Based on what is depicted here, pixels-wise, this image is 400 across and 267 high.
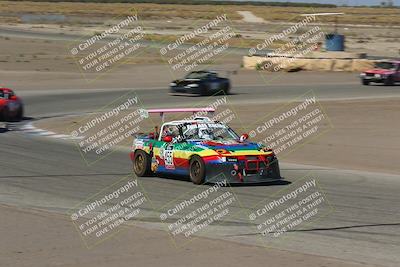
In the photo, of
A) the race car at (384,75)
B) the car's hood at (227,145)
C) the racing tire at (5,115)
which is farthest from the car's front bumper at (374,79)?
the car's hood at (227,145)

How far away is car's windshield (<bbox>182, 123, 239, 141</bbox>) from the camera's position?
18.3 metres

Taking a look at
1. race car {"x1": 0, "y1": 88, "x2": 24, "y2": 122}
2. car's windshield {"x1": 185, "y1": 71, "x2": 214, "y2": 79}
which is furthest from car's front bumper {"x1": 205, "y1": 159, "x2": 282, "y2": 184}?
car's windshield {"x1": 185, "y1": 71, "x2": 214, "y2": 79}

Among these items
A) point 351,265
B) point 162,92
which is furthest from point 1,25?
point 351,265

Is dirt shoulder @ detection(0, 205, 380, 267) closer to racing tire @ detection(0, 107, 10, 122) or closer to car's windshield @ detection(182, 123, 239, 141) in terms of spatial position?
car's windshield @ detection(182, 123, 239, 141)

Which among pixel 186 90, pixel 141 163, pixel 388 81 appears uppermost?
pixel 141 163

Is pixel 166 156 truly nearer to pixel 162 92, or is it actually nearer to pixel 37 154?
pixel 37 154

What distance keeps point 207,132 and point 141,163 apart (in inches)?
66.5

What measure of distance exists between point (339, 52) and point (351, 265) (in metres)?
50.1

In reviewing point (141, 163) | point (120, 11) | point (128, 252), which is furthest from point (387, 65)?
point (120, 11)

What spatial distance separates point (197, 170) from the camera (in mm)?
17453

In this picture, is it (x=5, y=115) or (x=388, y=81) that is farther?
(x=388, y=81)

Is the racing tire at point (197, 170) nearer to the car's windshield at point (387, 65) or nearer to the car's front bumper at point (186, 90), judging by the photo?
the car's front bumper at point (186, 90)

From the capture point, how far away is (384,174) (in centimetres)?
1973

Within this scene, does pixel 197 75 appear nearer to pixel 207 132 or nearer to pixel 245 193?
pixel 207 132
